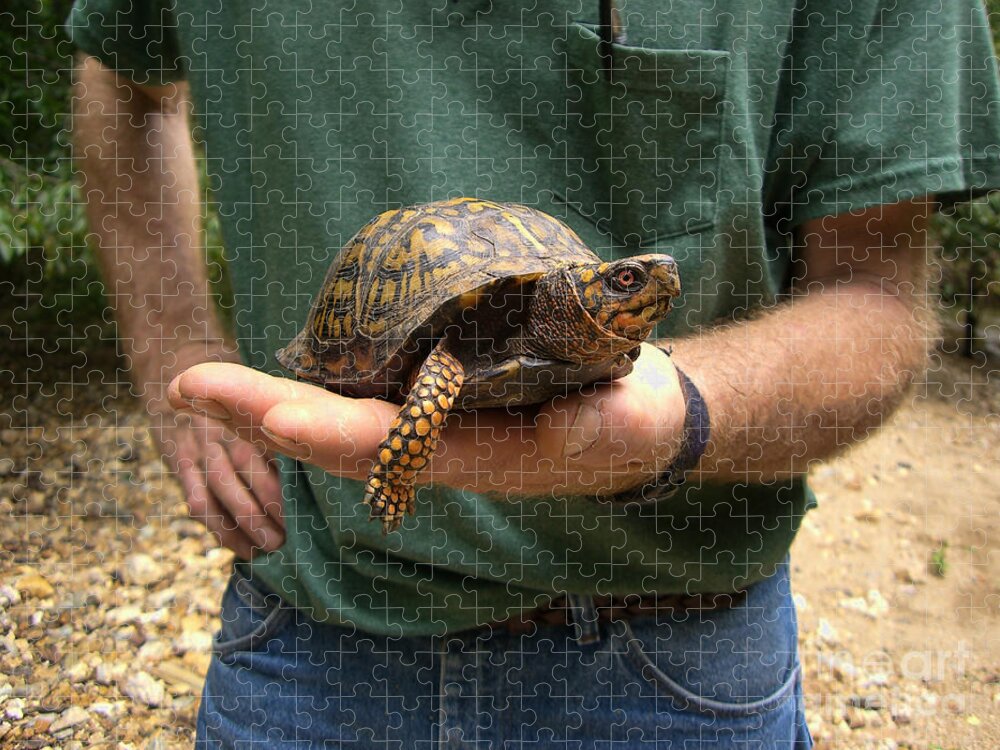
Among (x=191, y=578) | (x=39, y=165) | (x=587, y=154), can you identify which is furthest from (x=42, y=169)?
(x=587, y=154)

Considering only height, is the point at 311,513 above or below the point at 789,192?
below

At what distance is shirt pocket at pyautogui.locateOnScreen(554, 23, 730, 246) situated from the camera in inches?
48.9

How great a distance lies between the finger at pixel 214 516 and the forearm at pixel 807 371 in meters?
0.85

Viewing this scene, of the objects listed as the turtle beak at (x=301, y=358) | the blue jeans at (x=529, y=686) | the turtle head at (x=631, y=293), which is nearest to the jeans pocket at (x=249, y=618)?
the blue jeans at (x=529, y=686)

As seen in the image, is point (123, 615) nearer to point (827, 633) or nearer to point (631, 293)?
point (631, 293)

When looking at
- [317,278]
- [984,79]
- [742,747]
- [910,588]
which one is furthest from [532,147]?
[910,588]

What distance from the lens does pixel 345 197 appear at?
1.34 m

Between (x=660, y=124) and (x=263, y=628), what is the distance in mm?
1087

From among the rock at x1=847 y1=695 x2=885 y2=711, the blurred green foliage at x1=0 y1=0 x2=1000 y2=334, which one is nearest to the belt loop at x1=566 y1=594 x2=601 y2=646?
the rock at x1=847 y1=695 x2=885 y2=711

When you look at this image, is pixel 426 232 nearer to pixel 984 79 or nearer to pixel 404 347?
pixel 404 347

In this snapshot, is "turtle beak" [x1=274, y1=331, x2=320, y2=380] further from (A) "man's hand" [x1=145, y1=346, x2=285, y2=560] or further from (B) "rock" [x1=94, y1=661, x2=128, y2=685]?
(B) "rock" [x1=94, y1=661, x2=128, y2=685]

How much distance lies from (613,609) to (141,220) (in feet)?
3.88

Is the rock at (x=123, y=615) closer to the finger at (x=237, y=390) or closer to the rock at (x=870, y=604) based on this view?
the finger at (x=237, y=390)

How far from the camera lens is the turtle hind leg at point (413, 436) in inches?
34.5
